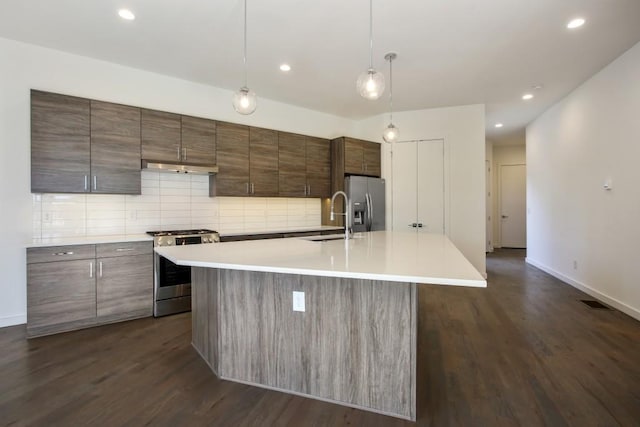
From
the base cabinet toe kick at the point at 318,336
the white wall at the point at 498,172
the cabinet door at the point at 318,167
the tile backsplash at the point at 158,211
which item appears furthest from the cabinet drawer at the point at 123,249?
the white wall at the point at 498,172

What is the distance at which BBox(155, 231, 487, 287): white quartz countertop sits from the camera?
1.46m

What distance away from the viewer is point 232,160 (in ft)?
13.9

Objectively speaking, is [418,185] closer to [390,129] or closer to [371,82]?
[390,129]

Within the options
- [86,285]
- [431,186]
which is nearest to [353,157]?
[431,186]

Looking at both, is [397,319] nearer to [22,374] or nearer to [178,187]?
[22,374]

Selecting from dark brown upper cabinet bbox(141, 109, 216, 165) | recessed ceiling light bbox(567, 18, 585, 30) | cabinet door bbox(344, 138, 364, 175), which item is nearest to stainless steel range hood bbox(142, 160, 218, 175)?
dark brown upper cabinet bbox(141, 109, 216, 165)

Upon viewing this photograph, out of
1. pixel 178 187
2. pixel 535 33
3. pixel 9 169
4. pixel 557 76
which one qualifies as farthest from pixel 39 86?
pixel 557 76

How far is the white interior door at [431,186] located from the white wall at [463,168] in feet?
0.32

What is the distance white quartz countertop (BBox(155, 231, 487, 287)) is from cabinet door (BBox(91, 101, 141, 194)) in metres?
1.61

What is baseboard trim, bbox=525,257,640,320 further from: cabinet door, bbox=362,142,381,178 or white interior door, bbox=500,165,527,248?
cabinet door, bbox=362,142,381,178

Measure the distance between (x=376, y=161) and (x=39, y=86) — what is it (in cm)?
457

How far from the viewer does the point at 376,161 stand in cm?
555

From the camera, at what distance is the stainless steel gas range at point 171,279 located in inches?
135

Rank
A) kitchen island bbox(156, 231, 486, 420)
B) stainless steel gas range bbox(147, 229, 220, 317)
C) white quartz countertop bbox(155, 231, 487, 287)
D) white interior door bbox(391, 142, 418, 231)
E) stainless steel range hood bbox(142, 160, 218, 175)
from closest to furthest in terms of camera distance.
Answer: white quartz countertop bbox(155, 231, 487, 287) → kitchen island bbox(156, 231, 486, 420) → stainless steel gas range bbox(147, 229, 220, 317) → stainless steel range hood bbox(142, 160, 218, 175) → white interior door bbox(391, 142, 418, 231)
